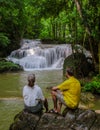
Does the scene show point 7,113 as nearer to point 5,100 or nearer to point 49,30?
point 5,100

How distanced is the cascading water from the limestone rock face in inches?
830

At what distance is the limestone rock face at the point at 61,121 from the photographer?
791cm

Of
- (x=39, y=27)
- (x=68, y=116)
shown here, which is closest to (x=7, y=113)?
(x=68, y=116)

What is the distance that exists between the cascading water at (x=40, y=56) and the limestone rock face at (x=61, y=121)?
2109 centimetres

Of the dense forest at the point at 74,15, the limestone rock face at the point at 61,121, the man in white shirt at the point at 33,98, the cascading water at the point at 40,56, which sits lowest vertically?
the cascading water at the point at 40,56

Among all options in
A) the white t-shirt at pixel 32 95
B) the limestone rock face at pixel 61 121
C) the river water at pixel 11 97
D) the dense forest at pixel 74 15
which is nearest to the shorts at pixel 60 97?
the limestone rock face at pixel 61 121

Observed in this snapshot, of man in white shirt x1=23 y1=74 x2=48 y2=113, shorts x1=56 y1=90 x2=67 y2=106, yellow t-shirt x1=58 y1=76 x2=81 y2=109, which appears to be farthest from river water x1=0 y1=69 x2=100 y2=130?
yellow t-shirt x1=58 y1=76 x2=81 y2=109

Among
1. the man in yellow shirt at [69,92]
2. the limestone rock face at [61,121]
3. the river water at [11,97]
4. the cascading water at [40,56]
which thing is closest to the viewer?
the limestone rock face at [61,121]

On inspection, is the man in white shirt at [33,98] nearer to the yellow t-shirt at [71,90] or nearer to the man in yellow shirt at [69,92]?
the man in yellow shirt at [69,92]

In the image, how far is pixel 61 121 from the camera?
8.18 meters

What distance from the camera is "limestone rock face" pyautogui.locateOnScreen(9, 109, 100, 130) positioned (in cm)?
791

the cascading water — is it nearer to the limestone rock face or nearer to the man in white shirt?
the man in white shirt

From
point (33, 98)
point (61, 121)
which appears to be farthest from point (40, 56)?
point (61, 121)

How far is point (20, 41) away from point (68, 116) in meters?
30.2
